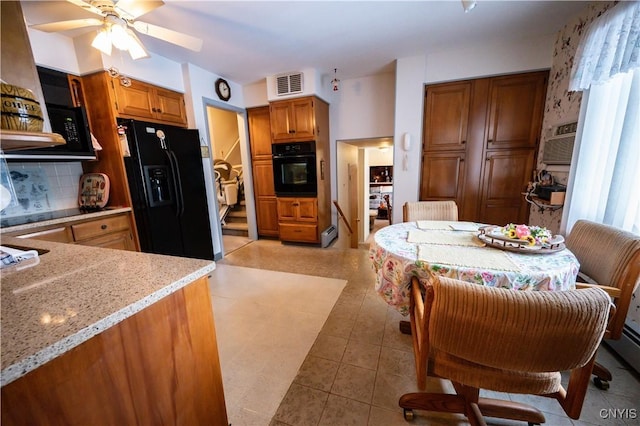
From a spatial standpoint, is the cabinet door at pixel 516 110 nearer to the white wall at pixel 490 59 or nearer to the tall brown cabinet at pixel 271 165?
the white wall at pixel 490 59

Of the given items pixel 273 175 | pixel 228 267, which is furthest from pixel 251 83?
pixel 228 267

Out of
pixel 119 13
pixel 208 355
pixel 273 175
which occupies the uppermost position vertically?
pixel 119 13

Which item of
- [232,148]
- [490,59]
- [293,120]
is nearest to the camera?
[490,59]

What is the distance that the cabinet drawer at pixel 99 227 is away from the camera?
2.00 meters

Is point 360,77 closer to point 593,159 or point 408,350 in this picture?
point 593,159

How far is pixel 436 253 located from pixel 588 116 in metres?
1.89

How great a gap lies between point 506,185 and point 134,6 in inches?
151

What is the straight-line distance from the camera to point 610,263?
122cm

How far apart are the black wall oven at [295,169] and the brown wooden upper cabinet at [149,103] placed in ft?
4.25

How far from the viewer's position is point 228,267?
3111 mm

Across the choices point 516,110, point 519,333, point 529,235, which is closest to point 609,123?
point 516,110

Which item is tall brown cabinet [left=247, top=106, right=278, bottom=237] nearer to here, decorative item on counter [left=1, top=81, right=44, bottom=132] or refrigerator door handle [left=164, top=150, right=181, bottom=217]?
refrigerator door handle [left=164, top=150, right=181, bottom=217]

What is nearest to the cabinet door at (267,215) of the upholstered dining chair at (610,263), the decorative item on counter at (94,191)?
the decorative item on counter at (94,191)

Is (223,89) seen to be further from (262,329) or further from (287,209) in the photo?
(262,329)
